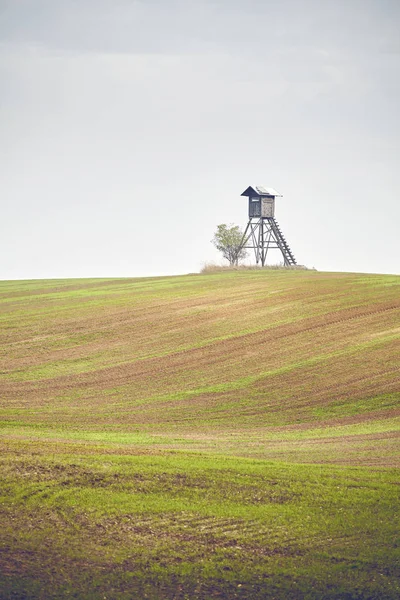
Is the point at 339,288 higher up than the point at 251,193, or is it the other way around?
the point at 251,193

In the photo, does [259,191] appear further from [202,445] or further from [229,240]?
[202,445]

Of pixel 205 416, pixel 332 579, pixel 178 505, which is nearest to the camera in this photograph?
pixel 332 579

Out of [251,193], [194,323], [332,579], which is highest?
[251,193]

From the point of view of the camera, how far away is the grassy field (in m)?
12.4

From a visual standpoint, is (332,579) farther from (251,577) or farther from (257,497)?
(257,497)

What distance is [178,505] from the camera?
14.8 meters

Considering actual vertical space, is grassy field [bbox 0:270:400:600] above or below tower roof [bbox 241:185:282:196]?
below

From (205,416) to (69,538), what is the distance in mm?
14141

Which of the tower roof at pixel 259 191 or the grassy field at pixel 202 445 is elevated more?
the tower roof at pixel 259 191

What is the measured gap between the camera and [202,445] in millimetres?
21797

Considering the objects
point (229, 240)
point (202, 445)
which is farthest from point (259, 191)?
point (202, 445)

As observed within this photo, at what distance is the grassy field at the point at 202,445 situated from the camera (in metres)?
12.4

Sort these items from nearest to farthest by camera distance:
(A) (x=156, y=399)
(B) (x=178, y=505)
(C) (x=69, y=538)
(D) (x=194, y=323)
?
(C) (x=69, y=538) < (B) (x=178, y=505) < (A) (x=156, y=399) < (D) (x=194, y=323)

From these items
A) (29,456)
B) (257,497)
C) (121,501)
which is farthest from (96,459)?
(257,497)
